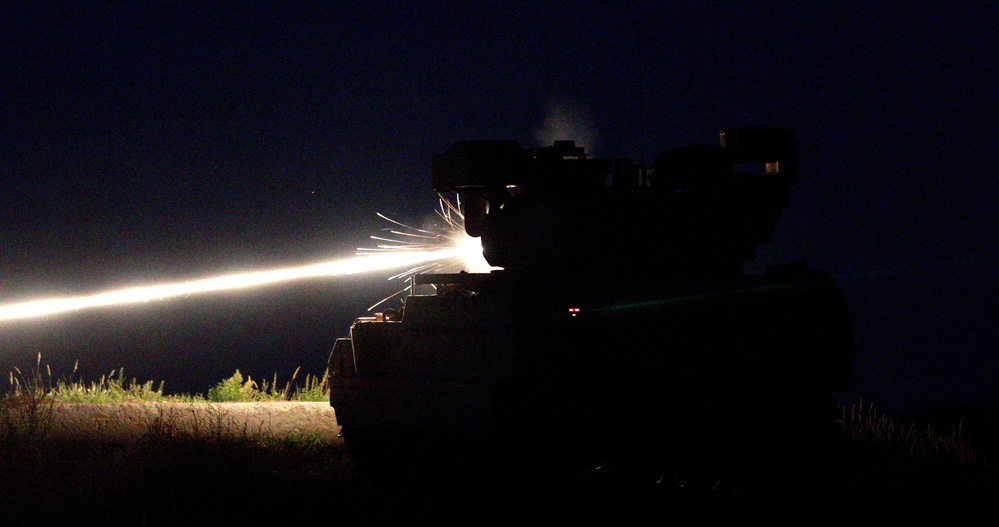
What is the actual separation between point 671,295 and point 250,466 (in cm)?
429

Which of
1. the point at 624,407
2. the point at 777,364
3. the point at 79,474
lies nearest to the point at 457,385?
the point at 624,407

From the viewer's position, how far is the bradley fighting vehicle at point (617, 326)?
7434 millimetres

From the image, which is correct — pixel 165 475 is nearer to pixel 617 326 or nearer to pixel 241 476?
pixel 241 476

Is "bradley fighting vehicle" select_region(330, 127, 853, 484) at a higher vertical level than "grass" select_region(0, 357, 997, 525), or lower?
higher

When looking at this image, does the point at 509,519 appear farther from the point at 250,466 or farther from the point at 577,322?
the point at 250,466

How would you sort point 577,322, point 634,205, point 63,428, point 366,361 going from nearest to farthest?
1. point 577,322
2. point 634,205
3. point 366,361
4. point 63,428

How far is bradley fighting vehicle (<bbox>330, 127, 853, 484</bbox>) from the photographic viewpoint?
7.43 metres

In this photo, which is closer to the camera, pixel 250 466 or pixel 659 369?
pixel 659 369

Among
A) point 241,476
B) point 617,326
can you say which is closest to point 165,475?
point 241,476

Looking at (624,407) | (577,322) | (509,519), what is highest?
(577,322)

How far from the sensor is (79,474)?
9.14m

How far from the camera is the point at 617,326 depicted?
750 centimetres

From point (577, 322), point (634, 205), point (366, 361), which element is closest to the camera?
point (577, 322)

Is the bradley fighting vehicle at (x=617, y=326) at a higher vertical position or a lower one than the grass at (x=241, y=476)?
higher
